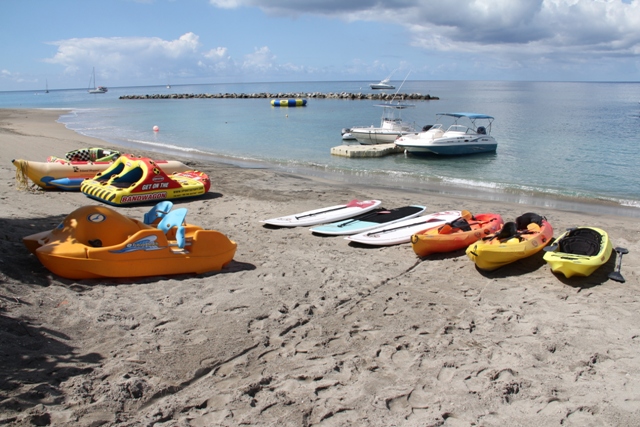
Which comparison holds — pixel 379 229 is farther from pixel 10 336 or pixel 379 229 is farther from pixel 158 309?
pixel 10 336

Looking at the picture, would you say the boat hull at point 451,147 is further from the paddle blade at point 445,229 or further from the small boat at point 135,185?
the paddle blade at point 445,229

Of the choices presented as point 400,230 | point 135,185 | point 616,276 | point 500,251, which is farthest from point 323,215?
point 616,276

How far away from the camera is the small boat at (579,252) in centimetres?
645

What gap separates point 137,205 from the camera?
10578 mm

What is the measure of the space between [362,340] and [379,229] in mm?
4139

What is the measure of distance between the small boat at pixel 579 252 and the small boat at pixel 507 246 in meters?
0.23

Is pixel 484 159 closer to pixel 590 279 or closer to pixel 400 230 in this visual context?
pixel 400 230

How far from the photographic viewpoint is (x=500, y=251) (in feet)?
22.5

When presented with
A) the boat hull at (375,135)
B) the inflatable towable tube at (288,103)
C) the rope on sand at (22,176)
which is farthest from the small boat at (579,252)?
the inflatable towable tube at (288,103)

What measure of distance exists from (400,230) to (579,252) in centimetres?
285

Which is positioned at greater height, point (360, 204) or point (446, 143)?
point (446, 143)

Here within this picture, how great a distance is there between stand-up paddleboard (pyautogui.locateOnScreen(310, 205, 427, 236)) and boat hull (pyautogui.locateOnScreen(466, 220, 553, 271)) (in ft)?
7.78

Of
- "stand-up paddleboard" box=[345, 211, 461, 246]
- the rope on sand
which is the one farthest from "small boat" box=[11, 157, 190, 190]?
"stand-up paddleboard" box=[345, 211, 461, 246]

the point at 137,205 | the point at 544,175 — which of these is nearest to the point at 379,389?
the point at 137,205
